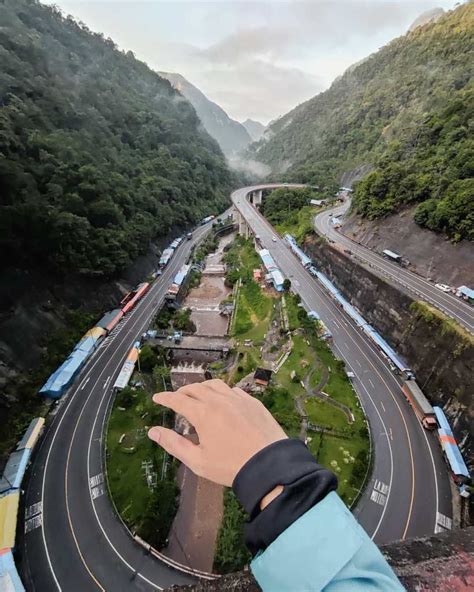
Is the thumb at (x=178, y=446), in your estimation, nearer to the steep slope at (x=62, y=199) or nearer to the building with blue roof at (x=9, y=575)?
the building with blue roof at (x=9, y=575)

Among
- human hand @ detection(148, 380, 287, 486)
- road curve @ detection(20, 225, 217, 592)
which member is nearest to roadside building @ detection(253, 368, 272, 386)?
road curve @ detection(20, 225, 217, 592)

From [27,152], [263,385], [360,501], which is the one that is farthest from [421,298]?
[27,152]

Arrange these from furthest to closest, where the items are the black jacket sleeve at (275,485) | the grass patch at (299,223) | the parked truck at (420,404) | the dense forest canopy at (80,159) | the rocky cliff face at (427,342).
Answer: the grass patch at (299,223)
the dense forest canopy at (80,159)
the parked truck at (420,404)
the rocky cliff face at (427,342)
the black jacket sleeve at (275,485)

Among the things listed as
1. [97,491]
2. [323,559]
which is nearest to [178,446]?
[323,559]

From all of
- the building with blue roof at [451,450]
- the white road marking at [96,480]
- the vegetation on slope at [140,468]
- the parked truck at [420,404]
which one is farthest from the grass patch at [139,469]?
the parked truck at [420,404]

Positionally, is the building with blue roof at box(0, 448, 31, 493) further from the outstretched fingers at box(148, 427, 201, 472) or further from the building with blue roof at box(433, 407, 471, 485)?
the building with blue roof at box(433, 407, 471, 485)

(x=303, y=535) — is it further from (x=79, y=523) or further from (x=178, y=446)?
(x=79, y=523)

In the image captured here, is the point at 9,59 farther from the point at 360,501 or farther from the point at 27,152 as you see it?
the point at 360,501
